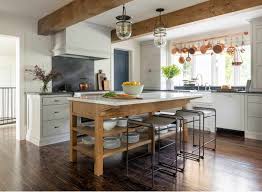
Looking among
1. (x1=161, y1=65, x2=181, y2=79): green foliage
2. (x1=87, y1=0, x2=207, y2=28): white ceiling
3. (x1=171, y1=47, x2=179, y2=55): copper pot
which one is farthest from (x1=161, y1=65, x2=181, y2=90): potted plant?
(x1=87, y1=0, x2=207, y2=28): white ceiling

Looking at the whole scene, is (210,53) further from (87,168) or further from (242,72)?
(87,168)

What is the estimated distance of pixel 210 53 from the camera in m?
5.71

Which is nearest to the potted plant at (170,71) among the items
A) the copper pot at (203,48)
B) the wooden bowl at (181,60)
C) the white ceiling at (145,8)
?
the wooden bowl at (181,60)

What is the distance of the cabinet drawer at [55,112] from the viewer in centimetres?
386

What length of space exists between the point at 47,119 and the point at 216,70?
14.1 feet

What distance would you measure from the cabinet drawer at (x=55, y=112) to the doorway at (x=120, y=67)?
228 centimetres

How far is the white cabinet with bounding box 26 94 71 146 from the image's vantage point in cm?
382

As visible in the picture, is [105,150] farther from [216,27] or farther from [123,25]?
[216,27]

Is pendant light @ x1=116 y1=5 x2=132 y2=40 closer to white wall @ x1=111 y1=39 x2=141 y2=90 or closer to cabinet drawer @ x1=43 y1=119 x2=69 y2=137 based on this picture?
cabinet drawer @ x1=43 y1=119 x2=69 y2=137

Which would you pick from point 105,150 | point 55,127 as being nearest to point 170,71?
point 55,127

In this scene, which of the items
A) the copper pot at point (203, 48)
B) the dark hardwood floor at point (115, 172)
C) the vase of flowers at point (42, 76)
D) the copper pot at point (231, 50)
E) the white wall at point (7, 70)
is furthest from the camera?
the white wall at point (7, 70)

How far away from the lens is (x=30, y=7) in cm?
367

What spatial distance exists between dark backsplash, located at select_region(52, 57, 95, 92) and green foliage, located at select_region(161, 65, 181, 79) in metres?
1.99

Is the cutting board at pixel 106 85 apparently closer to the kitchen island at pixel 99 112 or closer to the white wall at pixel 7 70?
the kitchen island at pixel 99 112
